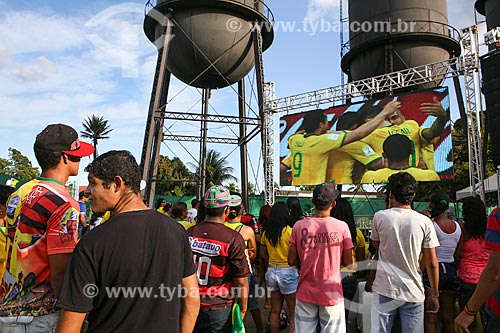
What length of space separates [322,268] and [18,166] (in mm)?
45739

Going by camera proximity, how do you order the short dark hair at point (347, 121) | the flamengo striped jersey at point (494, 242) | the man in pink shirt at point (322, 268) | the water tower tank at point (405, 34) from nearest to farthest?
the flamengo striped jersey at point (494, 242)
the man in pink shirt at point (322, 268)
the short dark hair at point (347, 121)
the water tower tank at point (405, 34)

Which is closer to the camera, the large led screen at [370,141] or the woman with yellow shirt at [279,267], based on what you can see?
the woman with yellow shirt at [279,267]

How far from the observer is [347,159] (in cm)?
1429

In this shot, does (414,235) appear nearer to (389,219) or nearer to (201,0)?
(389,219)

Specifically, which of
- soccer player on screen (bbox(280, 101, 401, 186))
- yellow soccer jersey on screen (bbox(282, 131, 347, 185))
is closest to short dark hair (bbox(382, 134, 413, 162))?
soccer player on screen (bbox(280, 101, 401, 186))

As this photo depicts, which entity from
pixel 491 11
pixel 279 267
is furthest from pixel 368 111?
pixel 279 267

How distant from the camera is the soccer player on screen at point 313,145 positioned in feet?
47.6

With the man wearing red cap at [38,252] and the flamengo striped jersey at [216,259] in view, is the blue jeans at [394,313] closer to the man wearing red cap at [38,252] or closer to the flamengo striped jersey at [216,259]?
the flamengo striped jersey at [216,259]

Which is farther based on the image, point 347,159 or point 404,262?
point 347,159

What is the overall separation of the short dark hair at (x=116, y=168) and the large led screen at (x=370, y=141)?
1249 centimetres

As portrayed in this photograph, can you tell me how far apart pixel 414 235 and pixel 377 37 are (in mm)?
14680

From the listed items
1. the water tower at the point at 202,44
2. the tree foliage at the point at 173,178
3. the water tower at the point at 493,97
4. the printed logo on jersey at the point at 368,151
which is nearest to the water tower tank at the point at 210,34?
the water tower at the point at 202,44

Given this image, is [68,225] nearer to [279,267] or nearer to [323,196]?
[323,196]

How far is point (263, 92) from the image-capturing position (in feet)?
47.9
